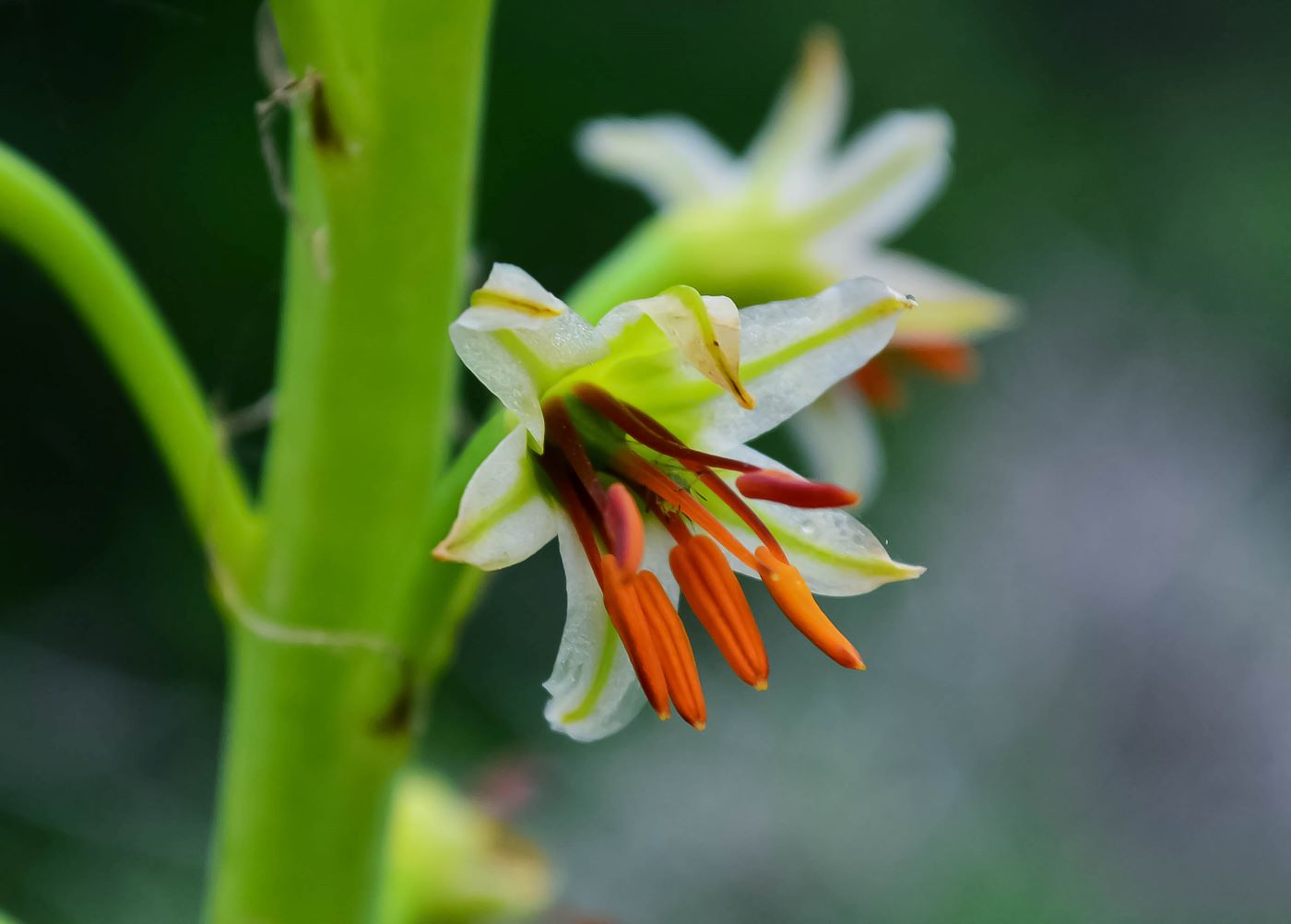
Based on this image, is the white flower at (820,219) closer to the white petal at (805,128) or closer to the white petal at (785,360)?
the white petal at (805,128)

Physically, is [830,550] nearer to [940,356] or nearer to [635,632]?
[635,632]

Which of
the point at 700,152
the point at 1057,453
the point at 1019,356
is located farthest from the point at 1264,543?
the point at 700,152

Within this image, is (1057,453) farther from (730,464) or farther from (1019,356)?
(730,464)

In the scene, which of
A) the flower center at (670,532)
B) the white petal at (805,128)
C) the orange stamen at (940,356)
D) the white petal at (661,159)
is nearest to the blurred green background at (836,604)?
the white petal at (661,159)

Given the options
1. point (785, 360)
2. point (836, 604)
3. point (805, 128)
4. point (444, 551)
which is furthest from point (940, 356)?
point (836, 604)

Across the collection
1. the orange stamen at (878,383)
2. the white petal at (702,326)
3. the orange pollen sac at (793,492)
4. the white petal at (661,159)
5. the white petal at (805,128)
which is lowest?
the orange stamen at (878,383)

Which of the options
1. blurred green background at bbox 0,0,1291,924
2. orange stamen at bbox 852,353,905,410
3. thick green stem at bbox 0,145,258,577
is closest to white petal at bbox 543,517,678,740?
thick green stem at bbox 0,145,258,577
